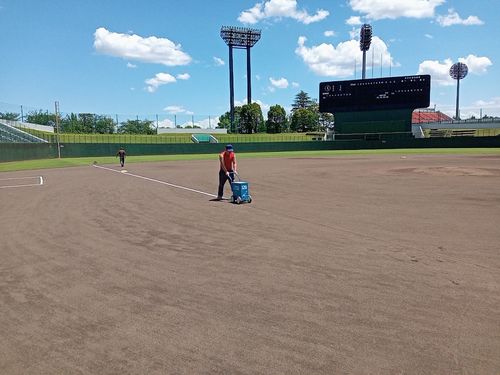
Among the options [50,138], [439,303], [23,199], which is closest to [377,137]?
[50,138]

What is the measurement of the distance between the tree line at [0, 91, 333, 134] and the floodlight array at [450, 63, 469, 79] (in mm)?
43004

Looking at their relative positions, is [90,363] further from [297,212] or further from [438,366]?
[297,212]

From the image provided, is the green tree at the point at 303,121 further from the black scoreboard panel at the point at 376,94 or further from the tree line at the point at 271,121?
the black scoreboard panel at the point at 376,94

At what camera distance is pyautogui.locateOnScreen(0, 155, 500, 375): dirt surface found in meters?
3.49

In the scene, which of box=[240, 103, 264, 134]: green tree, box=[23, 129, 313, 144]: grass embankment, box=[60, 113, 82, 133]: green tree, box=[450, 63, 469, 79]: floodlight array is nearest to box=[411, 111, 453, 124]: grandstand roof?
box=[450, 63, 469, 79]: floodlight array

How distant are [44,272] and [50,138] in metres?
67.1

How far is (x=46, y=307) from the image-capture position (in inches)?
182

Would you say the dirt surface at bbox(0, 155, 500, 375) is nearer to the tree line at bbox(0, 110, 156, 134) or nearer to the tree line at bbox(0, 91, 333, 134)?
the tree line at bbox(0, 91, 333, 134)

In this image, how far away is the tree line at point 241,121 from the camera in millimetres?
88738

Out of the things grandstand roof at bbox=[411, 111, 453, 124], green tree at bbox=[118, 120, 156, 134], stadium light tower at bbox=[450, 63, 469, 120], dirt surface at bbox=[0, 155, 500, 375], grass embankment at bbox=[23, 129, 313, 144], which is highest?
stadium light tower at bbox=[450, 63, 469, 120]

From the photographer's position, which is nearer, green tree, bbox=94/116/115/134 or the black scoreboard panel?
the black scoreboard panel

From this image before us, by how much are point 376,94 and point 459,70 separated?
7968cm

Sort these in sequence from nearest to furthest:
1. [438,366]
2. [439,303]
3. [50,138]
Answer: [438,366] < [439,303] < [50,138]

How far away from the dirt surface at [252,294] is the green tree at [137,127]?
87.5 meters
